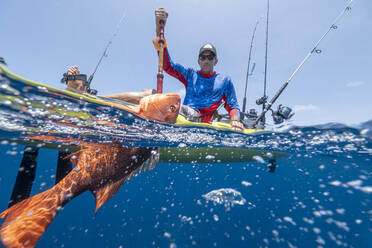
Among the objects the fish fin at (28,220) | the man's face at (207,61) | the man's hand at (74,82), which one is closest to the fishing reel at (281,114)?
the man's face at (207,61)

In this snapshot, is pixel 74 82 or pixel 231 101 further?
pixel 231 101

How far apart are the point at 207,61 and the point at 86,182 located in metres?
3.99

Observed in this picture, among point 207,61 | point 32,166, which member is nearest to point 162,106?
point 207,61

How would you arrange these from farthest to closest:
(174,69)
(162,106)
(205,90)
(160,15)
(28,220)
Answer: (174,69) → (205,90) → (160,15) → (28,220) → (162,106)

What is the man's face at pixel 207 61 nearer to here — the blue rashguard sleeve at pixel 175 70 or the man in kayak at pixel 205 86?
the man in kayak at pixel 205 86

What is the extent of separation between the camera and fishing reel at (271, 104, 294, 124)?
3635mm

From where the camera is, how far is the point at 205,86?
4.48 metres

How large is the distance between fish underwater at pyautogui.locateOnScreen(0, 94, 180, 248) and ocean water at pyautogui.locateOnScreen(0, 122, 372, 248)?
1284mm

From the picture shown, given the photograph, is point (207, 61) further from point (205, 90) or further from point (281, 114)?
point (281, 114)

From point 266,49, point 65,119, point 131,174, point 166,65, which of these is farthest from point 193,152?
point 266,49

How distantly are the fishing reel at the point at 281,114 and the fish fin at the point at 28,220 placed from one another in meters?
4.65

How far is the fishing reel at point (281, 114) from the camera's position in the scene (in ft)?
11.9

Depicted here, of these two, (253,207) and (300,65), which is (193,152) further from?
(253,207)

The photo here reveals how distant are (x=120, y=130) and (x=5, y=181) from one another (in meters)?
45.0
